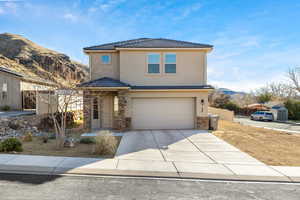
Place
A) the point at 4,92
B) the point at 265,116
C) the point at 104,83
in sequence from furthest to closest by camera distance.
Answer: the point at 265,116 → the point at 4,92 → the point at 104,83

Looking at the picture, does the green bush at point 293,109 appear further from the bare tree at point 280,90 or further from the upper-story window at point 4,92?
the upper-story window at point 4,92

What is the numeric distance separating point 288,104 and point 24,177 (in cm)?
3723

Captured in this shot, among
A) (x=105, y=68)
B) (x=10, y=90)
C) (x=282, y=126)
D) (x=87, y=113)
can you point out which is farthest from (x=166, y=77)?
(x=282, y=126)

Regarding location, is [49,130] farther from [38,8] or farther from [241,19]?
[241,19]

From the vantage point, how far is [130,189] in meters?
3.86

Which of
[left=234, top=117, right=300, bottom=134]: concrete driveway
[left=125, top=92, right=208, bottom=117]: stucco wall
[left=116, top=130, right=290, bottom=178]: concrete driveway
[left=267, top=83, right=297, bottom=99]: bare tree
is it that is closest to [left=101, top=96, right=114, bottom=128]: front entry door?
[left=125, top=92, right=208, bottom=117]: stucco wall

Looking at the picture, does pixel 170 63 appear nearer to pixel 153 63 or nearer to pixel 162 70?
pixel 162 70

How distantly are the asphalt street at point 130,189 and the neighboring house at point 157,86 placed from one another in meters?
6.97

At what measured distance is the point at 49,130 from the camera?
1059 cm

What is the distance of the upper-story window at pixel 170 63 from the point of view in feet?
37.9

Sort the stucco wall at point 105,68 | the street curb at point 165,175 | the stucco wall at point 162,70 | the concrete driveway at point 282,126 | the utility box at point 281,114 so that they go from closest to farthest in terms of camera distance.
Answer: the street curb at point 165,175, the stucco wall at point 162,70, the stucco wall at point 105,68, the concrete driveway at point 282,126, the utility box at point 281,114

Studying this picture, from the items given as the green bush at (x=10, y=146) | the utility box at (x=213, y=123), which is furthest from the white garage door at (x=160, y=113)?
the green bush at (x=10, y=146)

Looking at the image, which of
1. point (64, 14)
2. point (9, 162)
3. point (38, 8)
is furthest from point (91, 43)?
point (9, 162)

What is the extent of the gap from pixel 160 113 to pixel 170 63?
12.5 ft
